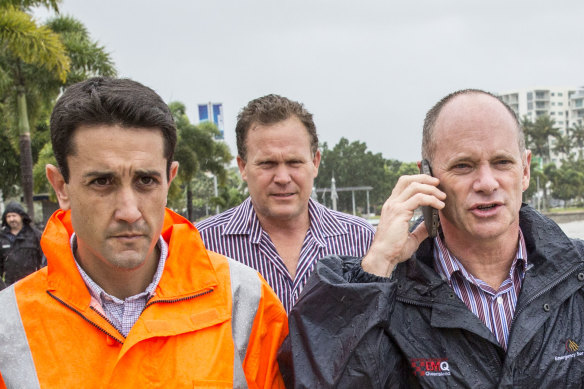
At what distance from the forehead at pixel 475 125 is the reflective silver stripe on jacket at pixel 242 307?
0.97 metres

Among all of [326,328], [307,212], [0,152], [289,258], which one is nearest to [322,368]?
[326,328]

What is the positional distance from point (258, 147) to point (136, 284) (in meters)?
1.52

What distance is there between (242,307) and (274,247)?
1.25 meters

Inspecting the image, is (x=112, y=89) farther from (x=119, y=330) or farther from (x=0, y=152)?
(x=0, y=152)

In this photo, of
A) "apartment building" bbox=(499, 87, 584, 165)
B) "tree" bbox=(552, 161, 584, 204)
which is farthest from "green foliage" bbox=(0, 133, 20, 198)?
"apartment building" bbox=(499, 87, 584, 165)

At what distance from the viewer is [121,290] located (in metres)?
2.28

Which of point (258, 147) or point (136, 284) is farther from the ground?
point (258, 147)

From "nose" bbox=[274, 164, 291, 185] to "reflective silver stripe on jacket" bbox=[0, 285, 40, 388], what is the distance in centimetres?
174

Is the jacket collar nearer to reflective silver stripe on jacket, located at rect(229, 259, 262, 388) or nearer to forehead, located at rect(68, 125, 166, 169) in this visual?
reflective silver stripe on jacket, located at rect(229, 259, 262, 388)

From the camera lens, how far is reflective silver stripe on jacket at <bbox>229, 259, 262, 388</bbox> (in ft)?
7.20

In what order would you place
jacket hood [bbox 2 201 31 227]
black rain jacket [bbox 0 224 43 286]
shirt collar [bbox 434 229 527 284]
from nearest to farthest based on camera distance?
shirt collar [bbox 434 229 527 284] → black rain jacket [bbox 0 224 43 286] → jacket hood [bbox 2 201 31 227]

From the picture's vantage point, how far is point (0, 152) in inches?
1156

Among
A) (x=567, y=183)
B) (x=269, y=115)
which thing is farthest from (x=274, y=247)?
(x=567, y=183)

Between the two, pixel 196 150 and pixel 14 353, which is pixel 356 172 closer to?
pixel 196 150
